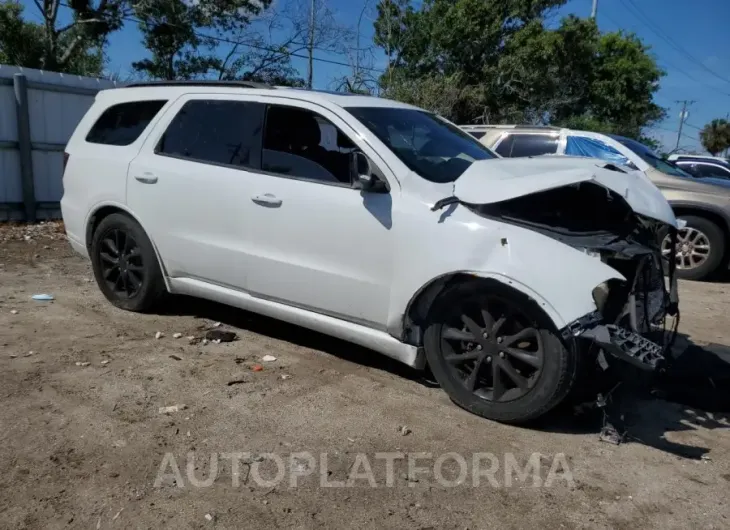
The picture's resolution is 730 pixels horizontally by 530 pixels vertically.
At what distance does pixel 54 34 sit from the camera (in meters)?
20.5

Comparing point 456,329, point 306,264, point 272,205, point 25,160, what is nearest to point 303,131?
point 272,205

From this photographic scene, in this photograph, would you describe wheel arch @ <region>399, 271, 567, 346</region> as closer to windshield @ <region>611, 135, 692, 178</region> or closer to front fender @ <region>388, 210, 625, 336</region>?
front fender @ <region>388, 210, 625, 336</region>

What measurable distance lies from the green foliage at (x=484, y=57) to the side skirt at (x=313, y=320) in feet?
46.0

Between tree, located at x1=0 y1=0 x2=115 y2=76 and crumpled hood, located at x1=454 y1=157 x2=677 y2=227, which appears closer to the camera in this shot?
crumpled hood, located at x1=454 y1=157 x2=677 y2=227

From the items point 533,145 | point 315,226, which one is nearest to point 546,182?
point 315,226

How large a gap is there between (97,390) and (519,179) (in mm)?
2825

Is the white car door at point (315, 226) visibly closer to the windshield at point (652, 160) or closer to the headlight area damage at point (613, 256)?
the headlight area damage at point (613, 256)

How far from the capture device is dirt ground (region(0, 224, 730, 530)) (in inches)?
113

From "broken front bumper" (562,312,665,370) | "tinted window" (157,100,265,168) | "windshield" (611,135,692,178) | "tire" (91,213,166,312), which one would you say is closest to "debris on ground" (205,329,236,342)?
"tire" (91,213,166,312)

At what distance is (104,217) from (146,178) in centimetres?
75

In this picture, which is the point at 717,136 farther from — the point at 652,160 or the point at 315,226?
the point at 315,226

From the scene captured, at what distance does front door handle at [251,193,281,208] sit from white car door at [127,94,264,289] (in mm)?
82

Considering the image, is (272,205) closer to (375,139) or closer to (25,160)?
(375,139)

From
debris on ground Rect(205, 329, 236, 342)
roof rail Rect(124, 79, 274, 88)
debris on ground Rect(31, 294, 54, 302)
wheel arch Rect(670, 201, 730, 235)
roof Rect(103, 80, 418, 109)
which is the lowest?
debris on ground Rect(31, 294, 54, 302)
